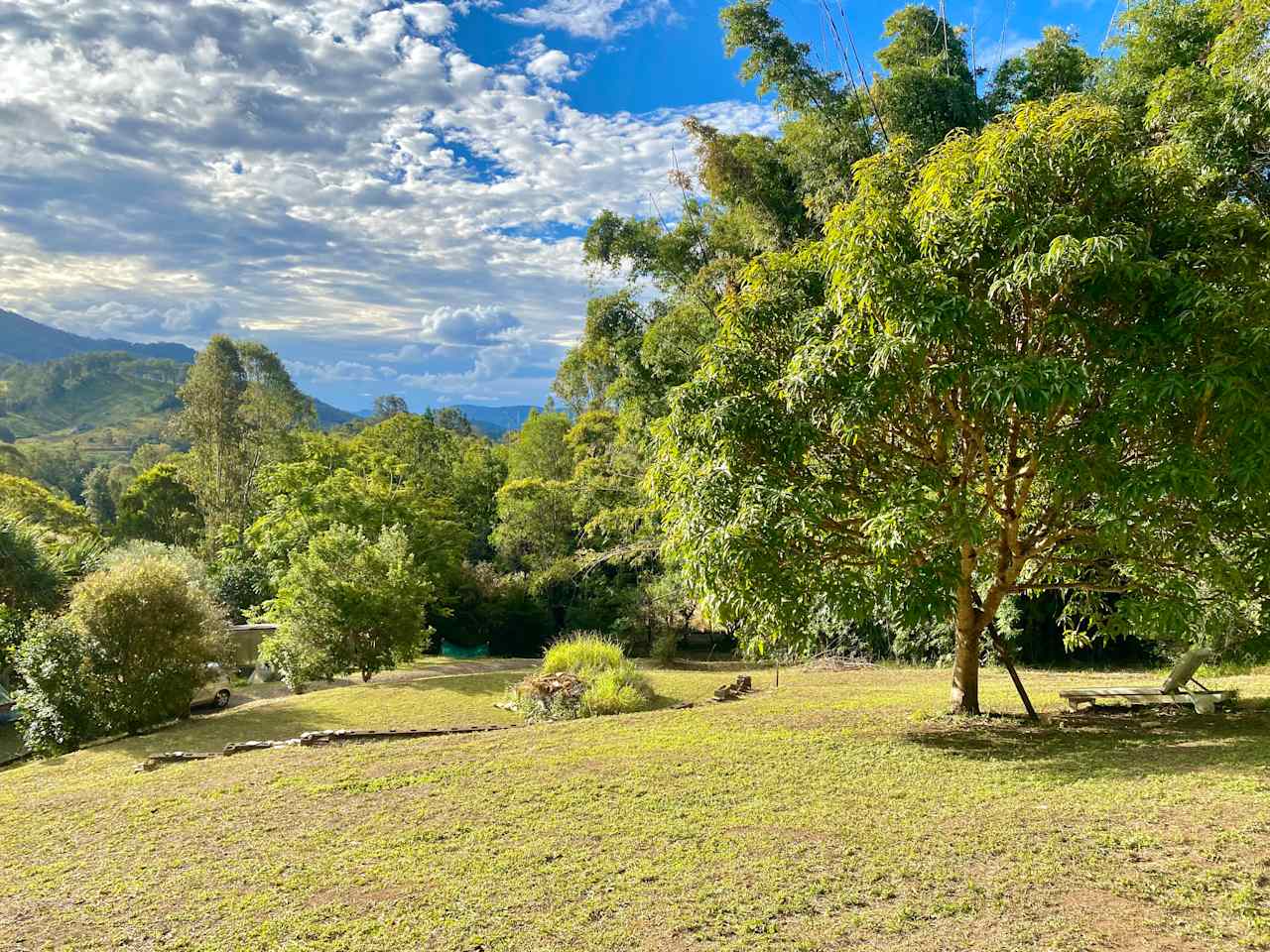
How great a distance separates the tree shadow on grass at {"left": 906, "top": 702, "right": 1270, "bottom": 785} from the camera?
20.4ft

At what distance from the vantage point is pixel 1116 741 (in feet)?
24.1

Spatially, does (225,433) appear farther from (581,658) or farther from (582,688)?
(582,688)

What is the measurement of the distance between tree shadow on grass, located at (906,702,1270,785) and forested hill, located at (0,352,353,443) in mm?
134737

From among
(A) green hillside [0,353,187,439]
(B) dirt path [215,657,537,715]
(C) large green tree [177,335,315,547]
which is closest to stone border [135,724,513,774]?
(B) dirt path [215,657,537,715]

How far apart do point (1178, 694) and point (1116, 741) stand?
2.40 metres

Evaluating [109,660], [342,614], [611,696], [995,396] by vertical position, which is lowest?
[611,696]

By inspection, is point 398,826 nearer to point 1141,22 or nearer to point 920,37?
point 1141,22

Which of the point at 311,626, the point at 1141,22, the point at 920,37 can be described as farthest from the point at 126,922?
the point at 920,37

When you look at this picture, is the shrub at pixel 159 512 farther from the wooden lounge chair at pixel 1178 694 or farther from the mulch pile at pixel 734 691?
the wooden lounge chair at pixel 1178 694

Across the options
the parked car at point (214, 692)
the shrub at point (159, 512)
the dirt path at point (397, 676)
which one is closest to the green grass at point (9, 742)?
the parked car at point (214, 692)

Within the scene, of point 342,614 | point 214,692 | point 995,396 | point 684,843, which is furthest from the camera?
point 342,614

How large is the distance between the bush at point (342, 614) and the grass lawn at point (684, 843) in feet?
22.0

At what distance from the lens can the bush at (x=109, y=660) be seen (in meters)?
11.0

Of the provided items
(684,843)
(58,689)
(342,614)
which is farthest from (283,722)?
(684,843)
